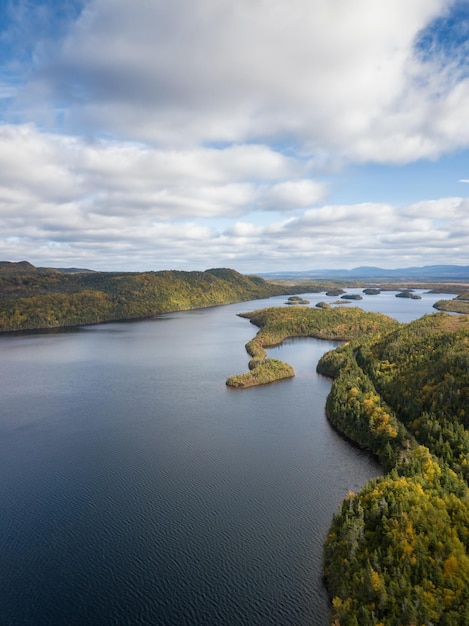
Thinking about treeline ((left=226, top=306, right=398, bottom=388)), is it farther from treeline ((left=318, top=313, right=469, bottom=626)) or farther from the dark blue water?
treeline ((left=318, top=313, right=469, bottom=626))

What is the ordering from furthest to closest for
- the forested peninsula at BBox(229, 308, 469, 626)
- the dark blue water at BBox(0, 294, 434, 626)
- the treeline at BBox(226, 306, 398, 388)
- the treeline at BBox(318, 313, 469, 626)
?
the treeline at BBox(226, 306, 398, 388) → the dark blue water at BBox(0, 294, 434, 626) → the forested peninsula at BBox(229, 308, 469, 626) → the treeline at BBox(318, 313, 469, 626)

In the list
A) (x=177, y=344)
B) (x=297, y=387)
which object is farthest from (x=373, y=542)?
(x=177, y=344)

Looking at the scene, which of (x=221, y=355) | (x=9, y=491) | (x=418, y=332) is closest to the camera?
(x=9, y=491)

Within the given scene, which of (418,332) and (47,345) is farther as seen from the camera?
(47,345)

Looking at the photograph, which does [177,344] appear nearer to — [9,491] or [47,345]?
[47,345]

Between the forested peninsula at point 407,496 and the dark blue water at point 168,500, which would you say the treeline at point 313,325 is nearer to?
the dark blue water at point 168,500

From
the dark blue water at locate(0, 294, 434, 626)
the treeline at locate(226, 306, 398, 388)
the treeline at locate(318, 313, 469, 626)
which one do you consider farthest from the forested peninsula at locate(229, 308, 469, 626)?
the treeline at locate(226, 306, 398, 388)

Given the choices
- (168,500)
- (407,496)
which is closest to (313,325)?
(168,500)
